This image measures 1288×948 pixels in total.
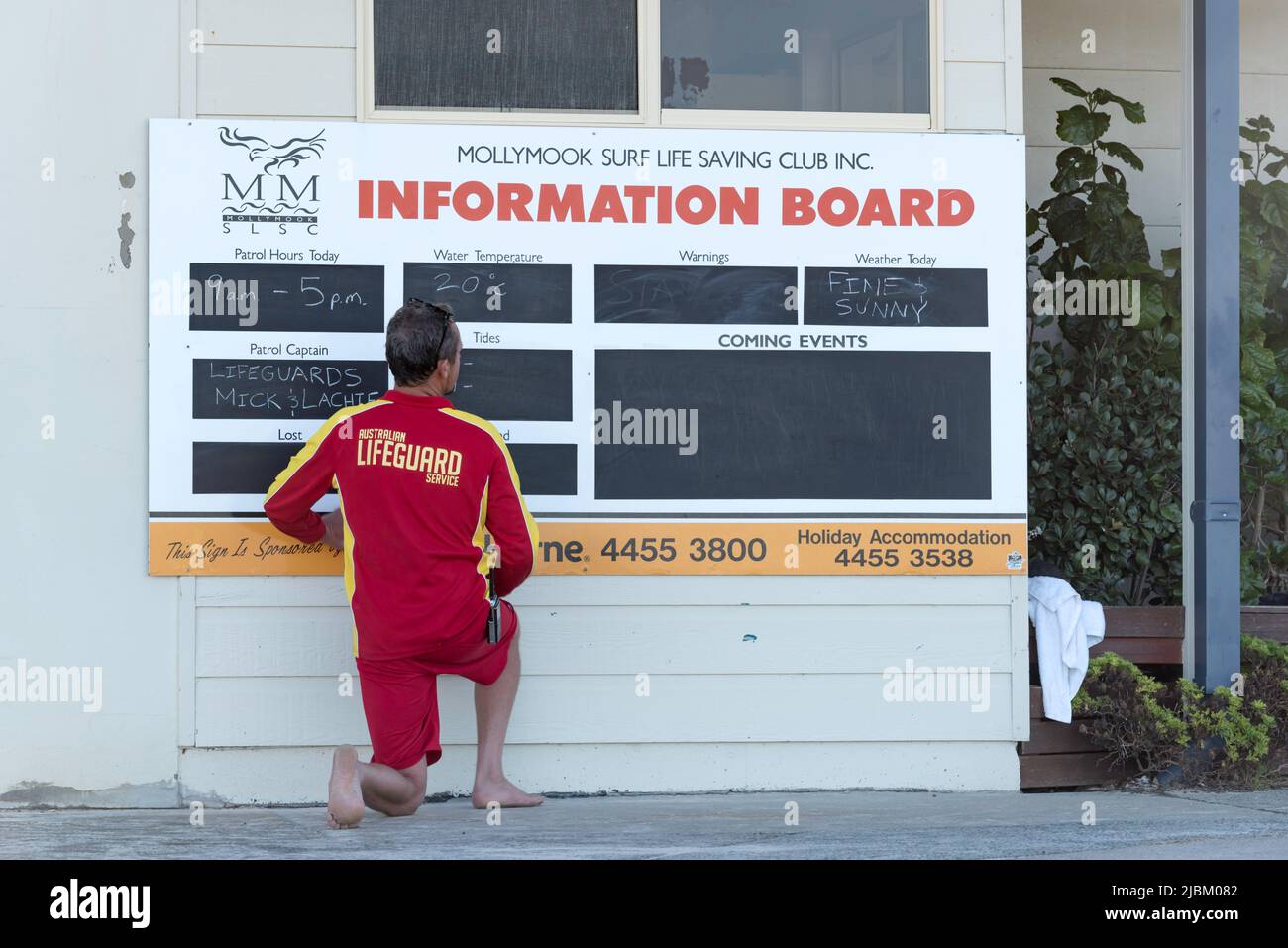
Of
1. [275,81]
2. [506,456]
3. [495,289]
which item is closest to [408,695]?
[506,456]

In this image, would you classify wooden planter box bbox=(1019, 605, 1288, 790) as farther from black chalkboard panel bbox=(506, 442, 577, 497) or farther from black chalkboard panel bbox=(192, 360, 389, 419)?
black chalkboard panel bbox=(192, 360, 389, 419)

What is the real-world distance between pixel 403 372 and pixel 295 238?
86 cm

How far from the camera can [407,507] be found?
5031 millimetres

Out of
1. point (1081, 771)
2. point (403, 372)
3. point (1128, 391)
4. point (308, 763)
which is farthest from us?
point (1128, 391)

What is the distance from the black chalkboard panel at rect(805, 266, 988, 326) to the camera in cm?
578

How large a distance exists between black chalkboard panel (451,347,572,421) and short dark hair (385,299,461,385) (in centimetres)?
53

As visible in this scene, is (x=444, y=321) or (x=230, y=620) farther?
(x=230, y=620)

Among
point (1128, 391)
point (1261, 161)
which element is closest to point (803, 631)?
point (1128, 391)

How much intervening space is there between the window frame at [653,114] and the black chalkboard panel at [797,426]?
875mm

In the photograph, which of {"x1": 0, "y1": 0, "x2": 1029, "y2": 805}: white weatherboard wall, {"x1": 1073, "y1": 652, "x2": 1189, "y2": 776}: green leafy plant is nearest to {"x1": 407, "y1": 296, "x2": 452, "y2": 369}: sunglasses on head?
{"x1": 0, "y1": 0, "x2": 1029, "y2": 805}: white weatherboard wall

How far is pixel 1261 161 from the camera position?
7.79 meters

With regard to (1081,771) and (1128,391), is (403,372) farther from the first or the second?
(1128,391)

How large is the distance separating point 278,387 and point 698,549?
166 cm

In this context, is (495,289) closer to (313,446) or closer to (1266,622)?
(313,446)
